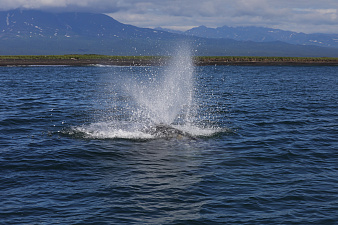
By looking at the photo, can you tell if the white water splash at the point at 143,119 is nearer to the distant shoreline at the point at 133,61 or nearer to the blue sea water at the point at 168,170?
the blue sea water at the point at 168,170

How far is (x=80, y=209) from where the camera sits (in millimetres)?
13609

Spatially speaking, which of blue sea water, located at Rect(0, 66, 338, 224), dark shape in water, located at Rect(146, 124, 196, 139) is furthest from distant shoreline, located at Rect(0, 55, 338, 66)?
dark shape in water, located at Rect(146, 124, 196, 139)

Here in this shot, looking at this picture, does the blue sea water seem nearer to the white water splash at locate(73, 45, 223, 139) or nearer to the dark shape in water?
the white water splash at locate(73, 45, 223, 139)

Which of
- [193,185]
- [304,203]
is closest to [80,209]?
[193,185]

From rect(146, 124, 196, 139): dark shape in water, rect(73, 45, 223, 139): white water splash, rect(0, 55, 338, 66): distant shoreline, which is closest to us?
rect(146, 124, 196, 139): dark shape in water

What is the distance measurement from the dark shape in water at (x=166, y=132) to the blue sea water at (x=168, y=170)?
54 cm

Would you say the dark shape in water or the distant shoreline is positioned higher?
the distant shoreline

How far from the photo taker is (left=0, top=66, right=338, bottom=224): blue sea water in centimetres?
1348

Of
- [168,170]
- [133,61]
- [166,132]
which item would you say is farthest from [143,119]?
[133,61]

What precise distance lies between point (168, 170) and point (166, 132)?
23.0 ft

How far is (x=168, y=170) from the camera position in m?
17.8

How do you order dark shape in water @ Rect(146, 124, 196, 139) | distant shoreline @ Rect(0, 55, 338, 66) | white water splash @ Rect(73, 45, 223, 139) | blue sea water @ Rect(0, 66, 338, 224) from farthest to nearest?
distant shoreline @ Rect(0, 55, 338, 66), white water splash @ Rect(73, 45, 223, 139), dark shape in water @ Rect(146, 124, 196, 139), blue sea water @ Rect(0, 66, 338, 224)

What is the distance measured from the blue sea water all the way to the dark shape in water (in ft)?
1.77

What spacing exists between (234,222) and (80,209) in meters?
5.33
